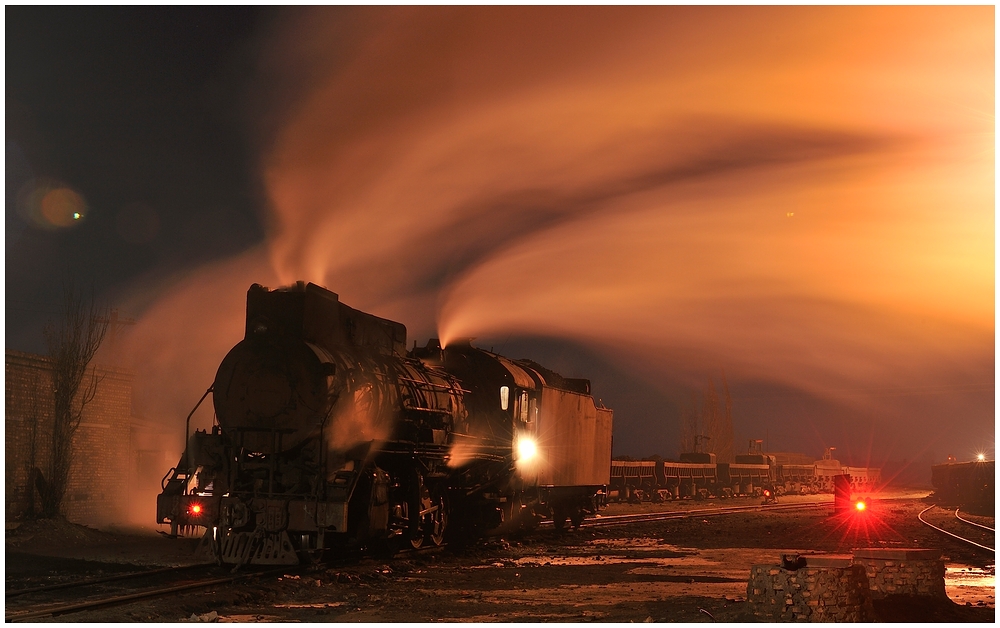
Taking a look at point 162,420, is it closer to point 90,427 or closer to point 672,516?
point 90,427

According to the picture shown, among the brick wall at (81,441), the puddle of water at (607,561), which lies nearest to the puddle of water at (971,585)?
the puddle of water at (607,561)

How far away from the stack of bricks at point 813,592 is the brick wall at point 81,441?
1926cm

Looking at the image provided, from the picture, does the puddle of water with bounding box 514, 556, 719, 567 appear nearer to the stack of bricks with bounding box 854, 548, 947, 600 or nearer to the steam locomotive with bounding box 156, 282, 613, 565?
the steam locomotive with bounding box 156, 282, 613, 565

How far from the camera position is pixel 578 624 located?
383 inches

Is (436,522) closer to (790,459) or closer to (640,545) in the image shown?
(640,545)

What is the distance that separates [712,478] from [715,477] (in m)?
0.55

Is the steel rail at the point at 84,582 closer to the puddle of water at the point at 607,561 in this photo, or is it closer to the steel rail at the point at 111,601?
the steel rail at the point at 111,601

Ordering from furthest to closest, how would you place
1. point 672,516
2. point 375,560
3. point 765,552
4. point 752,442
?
point 752,442 < point 672,516 < point 765,552 < point 375,560

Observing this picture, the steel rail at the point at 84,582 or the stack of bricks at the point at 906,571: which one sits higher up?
the stack of bricks at the point at 906,571

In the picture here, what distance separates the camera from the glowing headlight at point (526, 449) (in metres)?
20.2

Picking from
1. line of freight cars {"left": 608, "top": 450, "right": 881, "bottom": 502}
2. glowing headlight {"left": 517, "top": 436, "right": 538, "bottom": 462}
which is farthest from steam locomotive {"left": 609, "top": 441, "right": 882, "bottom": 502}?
glowing headlight {"left": 517, "top": 436, "right": 538, "bottom": 462}

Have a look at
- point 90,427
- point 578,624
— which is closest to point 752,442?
point 90,427

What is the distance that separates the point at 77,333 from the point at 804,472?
58.7 meters

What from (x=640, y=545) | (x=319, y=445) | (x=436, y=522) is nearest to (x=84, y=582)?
(x=319, y=445)
